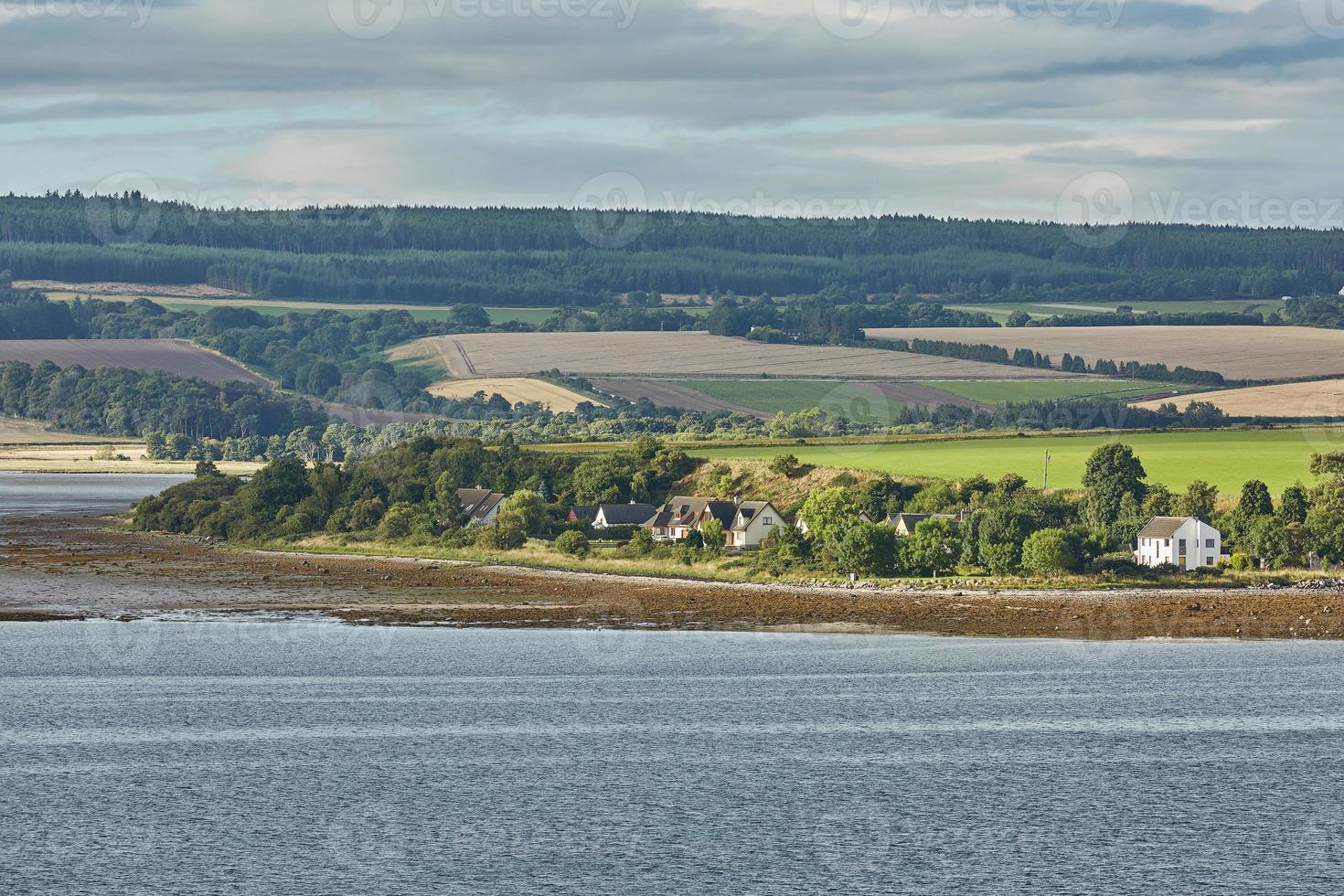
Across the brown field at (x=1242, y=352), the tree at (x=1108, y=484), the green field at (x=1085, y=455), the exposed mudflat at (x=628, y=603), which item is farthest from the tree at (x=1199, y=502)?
the brown field at (x=1242, y=352)

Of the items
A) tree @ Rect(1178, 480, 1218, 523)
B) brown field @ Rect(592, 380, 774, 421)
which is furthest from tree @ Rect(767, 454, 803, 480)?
brown field @ Rect(592, 380, 774, 421)

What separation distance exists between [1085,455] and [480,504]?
3690 cm

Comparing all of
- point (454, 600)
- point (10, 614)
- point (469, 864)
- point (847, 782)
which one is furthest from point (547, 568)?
point (469, 864)

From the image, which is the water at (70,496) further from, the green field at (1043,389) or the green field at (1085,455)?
the green field at (1043,389)

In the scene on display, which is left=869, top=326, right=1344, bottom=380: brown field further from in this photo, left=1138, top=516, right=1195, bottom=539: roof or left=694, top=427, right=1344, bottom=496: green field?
left=1138, top=516, right=1195, bottom=539: roof

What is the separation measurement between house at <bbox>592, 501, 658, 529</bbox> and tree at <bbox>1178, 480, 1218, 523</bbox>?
32846mm

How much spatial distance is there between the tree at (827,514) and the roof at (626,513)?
14525mm

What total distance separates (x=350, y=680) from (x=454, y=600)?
770 inches

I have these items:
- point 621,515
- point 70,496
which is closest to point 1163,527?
point 621,515

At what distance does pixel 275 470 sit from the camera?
115 m

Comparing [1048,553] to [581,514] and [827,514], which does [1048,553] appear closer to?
[827,514]

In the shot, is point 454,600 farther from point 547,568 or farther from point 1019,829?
point 1019,829

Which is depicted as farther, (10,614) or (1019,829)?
(10,614)

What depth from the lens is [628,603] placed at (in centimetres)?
7400
